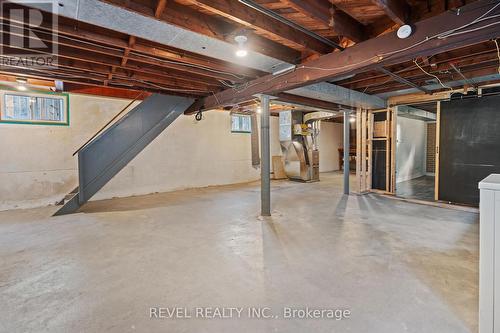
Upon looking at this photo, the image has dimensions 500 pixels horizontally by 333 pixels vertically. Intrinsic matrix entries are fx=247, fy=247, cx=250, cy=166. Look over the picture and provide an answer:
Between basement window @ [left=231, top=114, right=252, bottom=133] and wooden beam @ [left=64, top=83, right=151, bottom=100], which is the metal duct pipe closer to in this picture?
wooden beam @ [left=64, top=83, right=151, bottom=100]

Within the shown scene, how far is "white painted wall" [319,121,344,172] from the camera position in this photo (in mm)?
10992

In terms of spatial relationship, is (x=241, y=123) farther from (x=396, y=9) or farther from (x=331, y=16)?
(x=396, y=9)

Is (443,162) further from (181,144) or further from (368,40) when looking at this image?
(181,144)

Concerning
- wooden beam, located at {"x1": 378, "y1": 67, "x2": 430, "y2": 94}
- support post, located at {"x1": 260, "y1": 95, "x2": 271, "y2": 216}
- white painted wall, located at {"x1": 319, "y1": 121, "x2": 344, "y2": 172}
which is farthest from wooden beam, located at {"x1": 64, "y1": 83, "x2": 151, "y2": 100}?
white painted wall, located at {"x1": 319, "y1": 121, "x2": 344, "y2": 172}

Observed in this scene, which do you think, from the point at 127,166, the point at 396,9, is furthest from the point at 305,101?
the point at 127,166

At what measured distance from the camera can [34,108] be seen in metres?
4.94

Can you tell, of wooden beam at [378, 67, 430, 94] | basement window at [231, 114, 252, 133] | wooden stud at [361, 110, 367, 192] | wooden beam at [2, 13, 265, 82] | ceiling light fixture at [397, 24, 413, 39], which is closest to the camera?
ceiling light fixture at [397, 24, 413, 39]

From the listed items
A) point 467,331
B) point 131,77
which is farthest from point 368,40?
point 131,77

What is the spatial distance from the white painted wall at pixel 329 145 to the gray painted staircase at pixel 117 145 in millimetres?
7299

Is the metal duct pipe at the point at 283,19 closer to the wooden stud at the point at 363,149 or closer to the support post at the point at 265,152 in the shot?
the support post at the point at 265,152

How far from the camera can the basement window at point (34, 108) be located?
15.4ft

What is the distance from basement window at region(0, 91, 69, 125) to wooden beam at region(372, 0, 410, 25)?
592cm

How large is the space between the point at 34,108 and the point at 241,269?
5.40 metres

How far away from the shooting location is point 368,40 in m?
2.59
